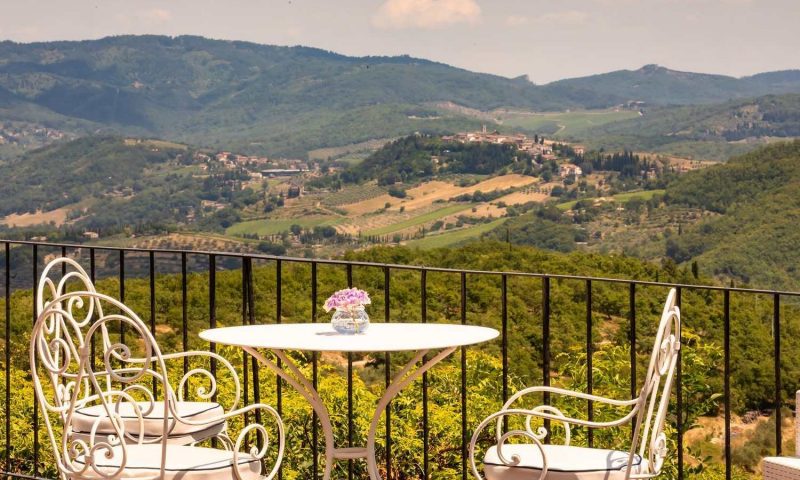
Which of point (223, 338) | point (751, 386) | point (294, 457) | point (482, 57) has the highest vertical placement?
point (482, 57)

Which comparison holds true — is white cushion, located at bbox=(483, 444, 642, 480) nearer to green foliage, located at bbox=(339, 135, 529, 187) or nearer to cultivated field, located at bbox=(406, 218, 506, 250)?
cultivated field, located at bbox=(406, 218, 506, 250)

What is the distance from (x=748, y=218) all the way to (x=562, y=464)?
6343 cm

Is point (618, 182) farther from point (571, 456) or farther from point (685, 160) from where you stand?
point (571, 456)

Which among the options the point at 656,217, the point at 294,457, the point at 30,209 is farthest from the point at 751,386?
the point at 30,209

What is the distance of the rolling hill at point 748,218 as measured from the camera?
5328cm

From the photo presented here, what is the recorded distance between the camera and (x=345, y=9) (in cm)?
11112

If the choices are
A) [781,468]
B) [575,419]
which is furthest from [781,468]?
[575,419]

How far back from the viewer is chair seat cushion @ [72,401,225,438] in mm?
3049

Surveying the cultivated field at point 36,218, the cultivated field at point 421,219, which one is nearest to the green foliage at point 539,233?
the cultivated field at point 421,219

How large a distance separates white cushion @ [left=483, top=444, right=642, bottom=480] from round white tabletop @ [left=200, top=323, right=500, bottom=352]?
32cm

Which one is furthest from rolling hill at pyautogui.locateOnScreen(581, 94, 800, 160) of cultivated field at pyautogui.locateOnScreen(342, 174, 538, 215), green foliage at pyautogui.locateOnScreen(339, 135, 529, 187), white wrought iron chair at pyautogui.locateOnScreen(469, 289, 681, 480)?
white wrought iron chair at pyautogui.locateOnScreen(469, 289, 681, 480)

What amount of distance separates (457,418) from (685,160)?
9760cm

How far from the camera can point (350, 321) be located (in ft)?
10.2

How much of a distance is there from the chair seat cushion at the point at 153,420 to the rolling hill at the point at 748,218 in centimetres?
4907
